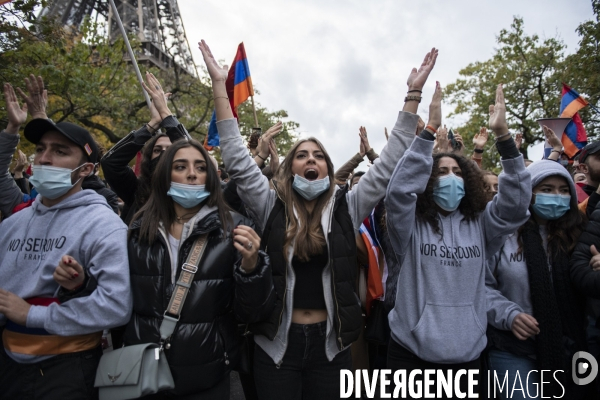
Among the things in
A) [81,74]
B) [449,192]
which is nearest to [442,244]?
[449,192]

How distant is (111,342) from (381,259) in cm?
207

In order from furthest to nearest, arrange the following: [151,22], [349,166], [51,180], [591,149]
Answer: [151,22]
[349,166]
[591,149]
[51,180]

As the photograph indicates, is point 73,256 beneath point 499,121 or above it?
beneath

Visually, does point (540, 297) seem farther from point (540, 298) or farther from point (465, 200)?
point (465, 200)

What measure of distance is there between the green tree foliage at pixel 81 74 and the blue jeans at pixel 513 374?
22.3 feet

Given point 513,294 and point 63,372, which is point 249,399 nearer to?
point 63,372

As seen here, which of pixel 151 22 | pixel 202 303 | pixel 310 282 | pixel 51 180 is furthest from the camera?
pixel 151 22

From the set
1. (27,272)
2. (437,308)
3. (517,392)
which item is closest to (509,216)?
(437,308)

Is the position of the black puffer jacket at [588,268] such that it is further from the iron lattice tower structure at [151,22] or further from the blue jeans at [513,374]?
the iron lattice tower structure at [151,22]

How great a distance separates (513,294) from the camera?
2863 millimetres

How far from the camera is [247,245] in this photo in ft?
7.07

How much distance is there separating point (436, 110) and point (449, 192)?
53cm

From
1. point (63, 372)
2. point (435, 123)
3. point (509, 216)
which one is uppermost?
point (435, 123)

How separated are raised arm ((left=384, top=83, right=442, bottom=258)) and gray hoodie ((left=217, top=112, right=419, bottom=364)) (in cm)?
10
